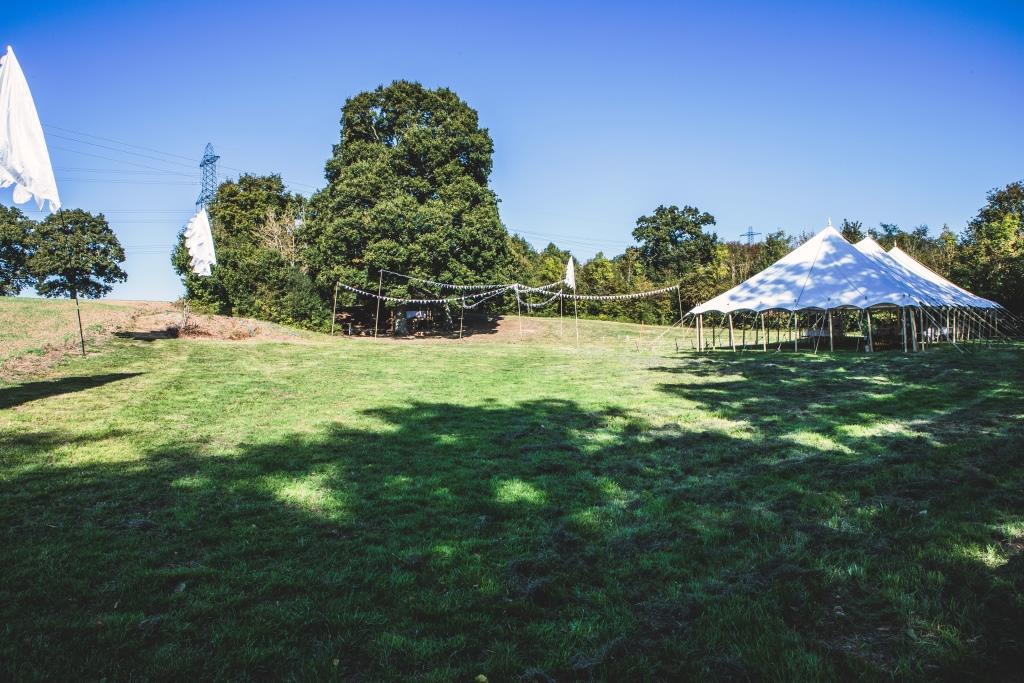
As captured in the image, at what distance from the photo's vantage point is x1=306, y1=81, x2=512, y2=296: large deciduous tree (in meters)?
25.1

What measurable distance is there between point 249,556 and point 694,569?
2932 millimetres

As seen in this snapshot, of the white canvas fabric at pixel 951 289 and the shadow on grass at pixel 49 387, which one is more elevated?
the white canvas fabric at pixel 951 289

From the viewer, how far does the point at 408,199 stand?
25.3m

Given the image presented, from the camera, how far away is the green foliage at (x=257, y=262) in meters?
27.3

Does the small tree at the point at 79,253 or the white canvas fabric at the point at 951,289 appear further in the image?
the small tree at the point at 79,253

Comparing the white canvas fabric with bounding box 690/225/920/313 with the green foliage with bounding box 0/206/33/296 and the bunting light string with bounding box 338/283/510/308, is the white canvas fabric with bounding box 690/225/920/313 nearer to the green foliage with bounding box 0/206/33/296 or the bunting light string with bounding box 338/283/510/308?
the bunting light string with bounding box 338/283/510/308

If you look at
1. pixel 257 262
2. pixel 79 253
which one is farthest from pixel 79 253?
pixel 257 262

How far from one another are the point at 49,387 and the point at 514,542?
10.4 meters

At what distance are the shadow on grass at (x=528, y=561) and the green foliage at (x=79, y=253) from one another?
48.2 metres

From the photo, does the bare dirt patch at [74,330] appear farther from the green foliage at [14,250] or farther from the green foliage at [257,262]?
the green foliage at [14,250]

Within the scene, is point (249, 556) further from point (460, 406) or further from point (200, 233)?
point (200, 233)

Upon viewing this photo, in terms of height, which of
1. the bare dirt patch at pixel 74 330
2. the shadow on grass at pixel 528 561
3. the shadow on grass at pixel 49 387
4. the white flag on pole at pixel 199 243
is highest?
the white flag on pole at pixel 199 243

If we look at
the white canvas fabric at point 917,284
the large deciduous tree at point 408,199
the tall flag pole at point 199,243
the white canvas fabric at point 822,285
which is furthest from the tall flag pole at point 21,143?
the white canvas fabric at point 917,284

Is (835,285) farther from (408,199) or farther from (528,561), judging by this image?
(528,561)
